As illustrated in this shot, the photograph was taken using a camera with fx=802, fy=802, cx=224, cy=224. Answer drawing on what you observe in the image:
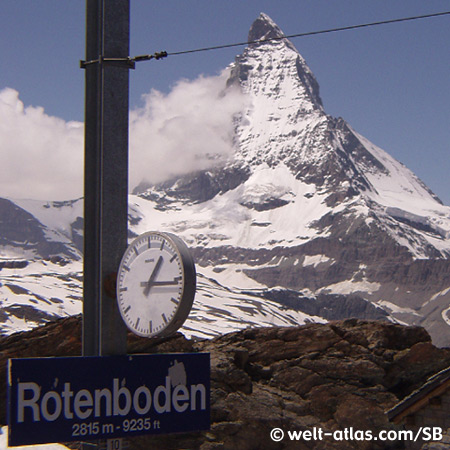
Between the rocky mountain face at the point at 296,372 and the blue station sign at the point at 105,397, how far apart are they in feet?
80.9

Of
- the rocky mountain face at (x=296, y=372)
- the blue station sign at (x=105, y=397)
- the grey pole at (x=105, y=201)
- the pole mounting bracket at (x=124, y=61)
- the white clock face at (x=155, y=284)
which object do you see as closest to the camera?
the blue station sign at (x=105, y=397)

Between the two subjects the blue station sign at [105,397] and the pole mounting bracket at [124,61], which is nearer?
the blue station sign at [105,397]

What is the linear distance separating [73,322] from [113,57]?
93.1 feet

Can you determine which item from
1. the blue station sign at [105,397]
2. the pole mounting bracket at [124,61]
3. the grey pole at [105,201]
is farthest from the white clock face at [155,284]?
the pole mounting bracket at [124,61]

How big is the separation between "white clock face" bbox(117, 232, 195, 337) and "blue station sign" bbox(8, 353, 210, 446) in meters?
0.38

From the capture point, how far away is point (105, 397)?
5.75m

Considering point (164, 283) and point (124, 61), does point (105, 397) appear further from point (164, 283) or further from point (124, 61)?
point (124, 61)

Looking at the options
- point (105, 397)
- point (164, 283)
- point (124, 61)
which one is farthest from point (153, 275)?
point (124, 61)

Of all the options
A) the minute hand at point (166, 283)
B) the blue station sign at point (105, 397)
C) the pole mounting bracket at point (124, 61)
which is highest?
the pole mounting bracket at point (124, 61)

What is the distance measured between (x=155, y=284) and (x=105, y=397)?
883mm

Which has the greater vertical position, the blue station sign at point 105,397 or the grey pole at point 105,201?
the grey pole at point 105,201

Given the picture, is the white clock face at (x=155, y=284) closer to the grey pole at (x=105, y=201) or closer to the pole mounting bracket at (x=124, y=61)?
the grey pole at (x=105, y=201)

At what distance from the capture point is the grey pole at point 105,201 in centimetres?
600

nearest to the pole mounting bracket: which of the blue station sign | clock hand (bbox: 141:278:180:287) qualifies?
clock hand (bbox: 141:278:180:287)
